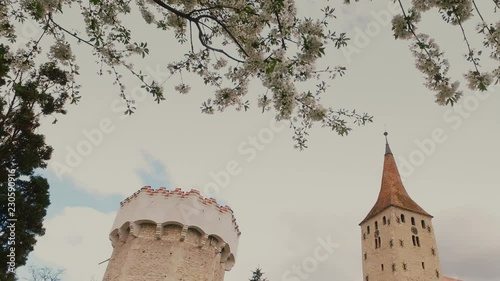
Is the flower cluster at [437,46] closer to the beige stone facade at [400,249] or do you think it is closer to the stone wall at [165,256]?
the stone wall at [165,256]

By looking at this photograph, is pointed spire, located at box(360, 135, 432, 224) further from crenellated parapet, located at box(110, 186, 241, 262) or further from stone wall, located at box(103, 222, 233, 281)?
stone wall, located at box(103, 222, 233, 281)

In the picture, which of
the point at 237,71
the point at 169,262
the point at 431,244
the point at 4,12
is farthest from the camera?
the point at 431,244

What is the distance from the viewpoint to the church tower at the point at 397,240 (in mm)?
41625

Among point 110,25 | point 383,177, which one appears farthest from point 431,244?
point 110,25

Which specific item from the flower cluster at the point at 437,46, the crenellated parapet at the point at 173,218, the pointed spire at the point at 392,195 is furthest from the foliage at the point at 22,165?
the pointed spire at the point at 392,195

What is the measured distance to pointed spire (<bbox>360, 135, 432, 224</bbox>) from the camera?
47.1 m

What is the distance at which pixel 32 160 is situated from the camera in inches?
477

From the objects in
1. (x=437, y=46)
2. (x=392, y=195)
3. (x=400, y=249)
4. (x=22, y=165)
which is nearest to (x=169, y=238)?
(x=22, y=165)

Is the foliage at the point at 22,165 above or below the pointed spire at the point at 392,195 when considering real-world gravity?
below

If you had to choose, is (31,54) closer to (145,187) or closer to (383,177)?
(145,187)

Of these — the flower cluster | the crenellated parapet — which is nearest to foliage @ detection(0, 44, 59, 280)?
the crenellated parapet

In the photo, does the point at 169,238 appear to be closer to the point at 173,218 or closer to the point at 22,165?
the point at 173,218

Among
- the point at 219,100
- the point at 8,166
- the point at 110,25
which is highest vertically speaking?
the point at 8,166

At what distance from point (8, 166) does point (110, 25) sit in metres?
9.00
